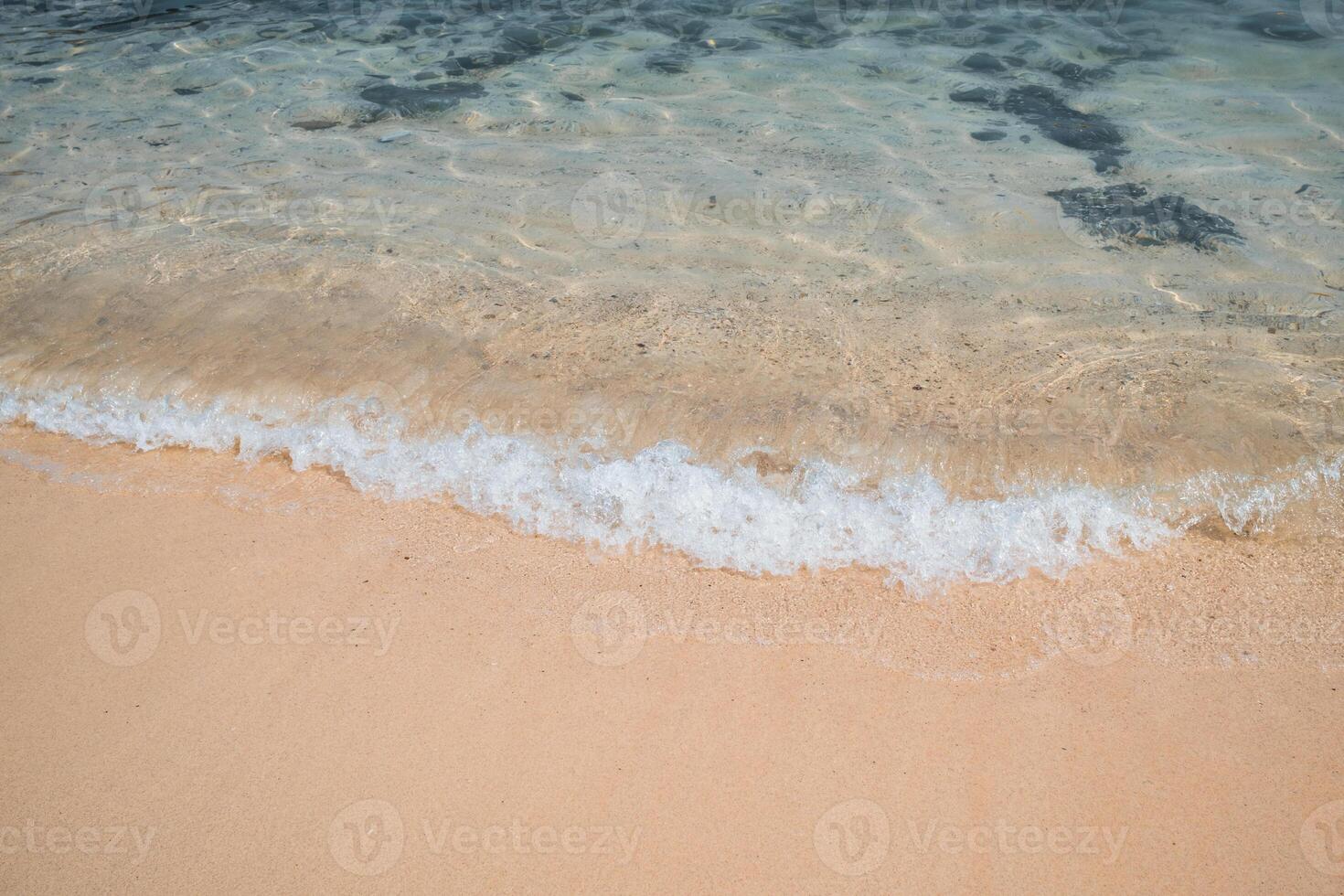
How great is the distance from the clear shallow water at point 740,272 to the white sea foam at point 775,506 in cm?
1

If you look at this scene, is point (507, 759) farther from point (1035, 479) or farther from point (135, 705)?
point (1035, 479)

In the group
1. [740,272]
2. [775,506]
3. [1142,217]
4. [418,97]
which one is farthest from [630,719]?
[418,97]

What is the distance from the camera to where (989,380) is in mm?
3318

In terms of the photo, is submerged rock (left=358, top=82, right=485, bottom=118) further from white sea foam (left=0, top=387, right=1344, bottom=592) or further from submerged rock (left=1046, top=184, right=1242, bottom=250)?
submerged rock (left=1046, top=184, right=1242, bottom=250)

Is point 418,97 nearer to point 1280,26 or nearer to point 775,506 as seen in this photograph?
point 775,506

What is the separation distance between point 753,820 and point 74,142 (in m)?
5.76

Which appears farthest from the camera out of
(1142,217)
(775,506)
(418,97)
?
(418,97)

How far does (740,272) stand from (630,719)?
230 cm

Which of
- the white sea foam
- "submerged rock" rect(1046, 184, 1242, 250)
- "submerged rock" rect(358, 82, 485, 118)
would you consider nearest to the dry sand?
the white sea foam

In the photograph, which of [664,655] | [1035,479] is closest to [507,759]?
[664,655]

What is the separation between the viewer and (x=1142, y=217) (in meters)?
4.26

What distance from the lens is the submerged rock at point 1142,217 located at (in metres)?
4.11

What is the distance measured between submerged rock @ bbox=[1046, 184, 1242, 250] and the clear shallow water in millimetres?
21

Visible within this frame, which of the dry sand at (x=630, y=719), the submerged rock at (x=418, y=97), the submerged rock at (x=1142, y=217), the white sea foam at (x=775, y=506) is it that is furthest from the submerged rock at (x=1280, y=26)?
the submerged rock at (x=418, y=97)
